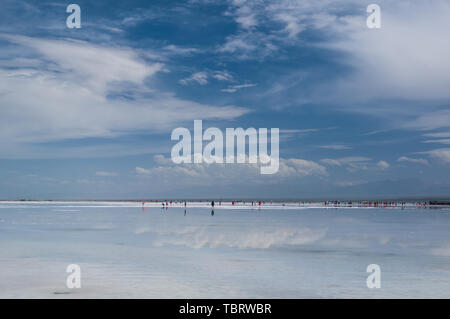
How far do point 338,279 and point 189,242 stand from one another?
11.1 m

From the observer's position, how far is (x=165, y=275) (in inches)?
583
